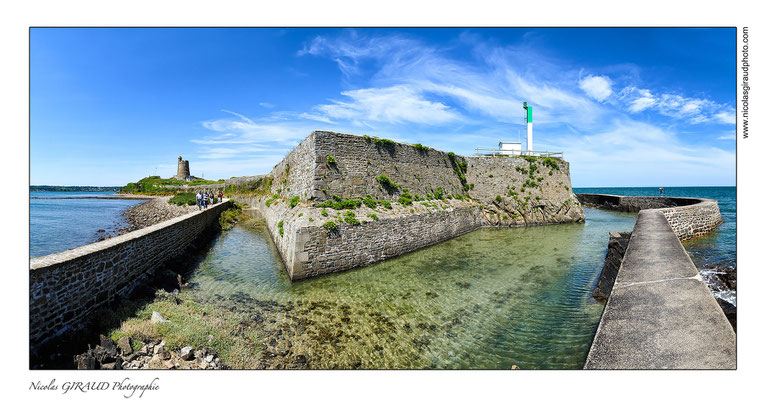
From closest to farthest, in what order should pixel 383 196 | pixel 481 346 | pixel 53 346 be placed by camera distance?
pixel 53 346, pixel 481 346, pixel 383 196

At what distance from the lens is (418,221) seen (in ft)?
49.2

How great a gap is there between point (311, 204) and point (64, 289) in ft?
24.7

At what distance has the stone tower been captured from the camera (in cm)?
6775

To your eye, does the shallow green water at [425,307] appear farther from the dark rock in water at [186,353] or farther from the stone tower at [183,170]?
the stone tower at [183,170]

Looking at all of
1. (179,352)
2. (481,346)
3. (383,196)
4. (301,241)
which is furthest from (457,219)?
(179,352)

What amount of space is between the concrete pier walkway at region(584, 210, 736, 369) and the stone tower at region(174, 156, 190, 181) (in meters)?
82.5

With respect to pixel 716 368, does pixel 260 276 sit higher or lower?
lower

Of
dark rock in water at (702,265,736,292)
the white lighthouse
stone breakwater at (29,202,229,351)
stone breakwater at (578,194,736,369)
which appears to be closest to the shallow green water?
stone breakwater at (578,194,736,369)

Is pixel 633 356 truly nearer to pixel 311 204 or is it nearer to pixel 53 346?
pixel 53 346

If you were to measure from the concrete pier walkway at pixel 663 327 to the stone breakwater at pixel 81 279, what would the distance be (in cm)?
836

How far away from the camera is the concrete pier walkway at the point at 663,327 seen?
330 cm

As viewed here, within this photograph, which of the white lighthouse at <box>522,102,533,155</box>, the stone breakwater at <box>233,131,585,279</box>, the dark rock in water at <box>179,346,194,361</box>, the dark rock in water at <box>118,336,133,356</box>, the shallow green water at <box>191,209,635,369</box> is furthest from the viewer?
the white lighthouse at <box>522,102,533,155</box>

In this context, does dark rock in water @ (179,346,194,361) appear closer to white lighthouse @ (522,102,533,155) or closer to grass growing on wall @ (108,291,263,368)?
grass growing on wall @ (108,291,263,368)

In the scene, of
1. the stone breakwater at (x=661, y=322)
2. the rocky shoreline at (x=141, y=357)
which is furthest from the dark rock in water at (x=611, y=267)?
the rocky shoreline at (x=141, y=357)
